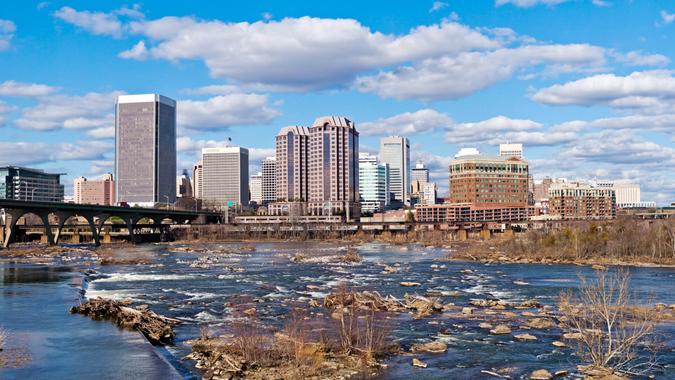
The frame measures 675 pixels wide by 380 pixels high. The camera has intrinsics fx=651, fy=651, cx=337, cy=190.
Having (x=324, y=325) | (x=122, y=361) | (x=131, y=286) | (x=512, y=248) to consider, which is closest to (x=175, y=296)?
(x=131, y=286)

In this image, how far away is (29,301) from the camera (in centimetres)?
5700

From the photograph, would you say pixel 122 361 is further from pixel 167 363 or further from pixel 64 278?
pixel 64 278

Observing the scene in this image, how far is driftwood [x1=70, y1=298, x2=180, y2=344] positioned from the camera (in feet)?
131

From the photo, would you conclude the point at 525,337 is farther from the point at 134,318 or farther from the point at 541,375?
the point at 134,318

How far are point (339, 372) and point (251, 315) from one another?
702 inches

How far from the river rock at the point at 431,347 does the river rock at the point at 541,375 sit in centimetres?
644

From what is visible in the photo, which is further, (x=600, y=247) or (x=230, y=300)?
(x=600, y=247)

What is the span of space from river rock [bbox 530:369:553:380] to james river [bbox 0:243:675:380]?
1001mm

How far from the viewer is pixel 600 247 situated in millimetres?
116125

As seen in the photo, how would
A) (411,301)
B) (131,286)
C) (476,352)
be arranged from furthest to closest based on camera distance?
(131,286) → (411,301) → (476,352)

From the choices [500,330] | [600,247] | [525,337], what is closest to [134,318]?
[500,330]

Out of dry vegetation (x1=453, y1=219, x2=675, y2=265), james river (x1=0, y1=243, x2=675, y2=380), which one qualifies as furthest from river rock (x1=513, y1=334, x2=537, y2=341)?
dry vegetation (x1=453, y1=219, x2=675, y2=265)

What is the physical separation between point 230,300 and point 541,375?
33192 mm

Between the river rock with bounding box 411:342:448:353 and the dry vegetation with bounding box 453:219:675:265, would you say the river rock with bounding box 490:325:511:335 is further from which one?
the dry vegetation with bounding box 453:219:675:265
